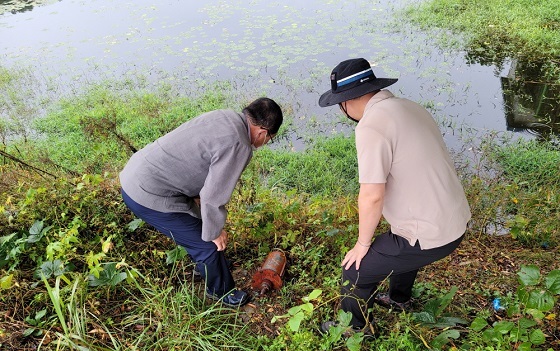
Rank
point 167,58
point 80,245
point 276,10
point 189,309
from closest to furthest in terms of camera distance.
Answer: point 189,309 → point 80,245 → point 167,58 → point 276,10

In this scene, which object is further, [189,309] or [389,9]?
[389,9]

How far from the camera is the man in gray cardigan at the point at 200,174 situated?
212cm

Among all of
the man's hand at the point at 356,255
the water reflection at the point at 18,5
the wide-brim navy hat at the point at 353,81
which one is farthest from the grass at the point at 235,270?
the water reflection at the point at 18,5

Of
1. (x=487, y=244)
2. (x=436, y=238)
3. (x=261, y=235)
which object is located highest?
(x=436, y=238)

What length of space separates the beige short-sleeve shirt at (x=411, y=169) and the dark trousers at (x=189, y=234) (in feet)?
3.76

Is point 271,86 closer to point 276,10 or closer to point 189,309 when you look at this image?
point 276,10

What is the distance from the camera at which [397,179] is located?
69.9 inches

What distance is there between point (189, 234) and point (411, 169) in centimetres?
137

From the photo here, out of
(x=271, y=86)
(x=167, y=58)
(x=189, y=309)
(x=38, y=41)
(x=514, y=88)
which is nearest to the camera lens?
(x=189, y=309)

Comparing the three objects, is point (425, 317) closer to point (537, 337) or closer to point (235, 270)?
point (537, 337)

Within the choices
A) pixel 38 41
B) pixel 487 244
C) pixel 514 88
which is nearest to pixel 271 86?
pixel 514 88

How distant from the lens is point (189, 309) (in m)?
2.30

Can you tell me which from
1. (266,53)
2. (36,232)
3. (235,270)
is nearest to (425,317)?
(235,270)

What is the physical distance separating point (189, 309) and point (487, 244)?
2.40 metres
